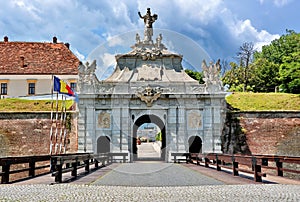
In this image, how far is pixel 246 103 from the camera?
35.4 meters

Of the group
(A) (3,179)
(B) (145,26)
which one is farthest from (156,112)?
(A) (3,179)

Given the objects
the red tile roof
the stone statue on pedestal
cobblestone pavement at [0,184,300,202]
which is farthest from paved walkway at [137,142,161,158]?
cobblestone pavement at [0,184,300,202]

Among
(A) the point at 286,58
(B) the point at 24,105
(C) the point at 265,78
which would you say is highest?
(A) the point at 286,58

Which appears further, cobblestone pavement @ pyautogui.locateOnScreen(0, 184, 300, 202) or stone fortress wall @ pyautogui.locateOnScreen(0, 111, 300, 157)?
stone fortress wall @ pyautogui.locateOnScreen(0, 111, 300, 157)

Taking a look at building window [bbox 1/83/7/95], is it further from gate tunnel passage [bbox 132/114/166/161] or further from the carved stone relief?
the carved stone relief

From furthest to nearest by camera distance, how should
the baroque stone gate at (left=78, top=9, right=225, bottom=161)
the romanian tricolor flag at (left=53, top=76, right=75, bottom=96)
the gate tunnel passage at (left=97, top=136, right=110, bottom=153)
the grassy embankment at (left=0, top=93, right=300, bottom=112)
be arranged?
the grassy embankment at (left=0, top=93, right=300, bottom=112) < the gate tunnel passage at (left=97, top=136, right=110, bottom=153) < the baroque stone gate at (left=78, top=9, right=225, bottom=161) < the romanian tricolor flag at (left=53, top=76, right=75, bottom=96)

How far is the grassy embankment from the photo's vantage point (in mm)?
33250

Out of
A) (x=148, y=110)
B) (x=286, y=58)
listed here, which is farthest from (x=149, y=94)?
(x=286, y=58)

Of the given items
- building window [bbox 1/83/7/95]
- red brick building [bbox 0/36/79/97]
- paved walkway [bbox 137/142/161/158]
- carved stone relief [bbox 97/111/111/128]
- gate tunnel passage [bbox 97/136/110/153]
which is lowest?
paved walkway [bbox 137/142/161/158]

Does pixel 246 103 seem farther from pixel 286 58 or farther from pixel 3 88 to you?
pixel 3 88

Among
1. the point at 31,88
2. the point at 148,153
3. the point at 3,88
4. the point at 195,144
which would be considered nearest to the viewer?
the point at 195,144

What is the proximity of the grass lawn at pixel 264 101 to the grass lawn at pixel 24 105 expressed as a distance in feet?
50.5

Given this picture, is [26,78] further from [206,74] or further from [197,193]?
[197,193]

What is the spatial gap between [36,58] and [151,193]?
Result: 121 ft
